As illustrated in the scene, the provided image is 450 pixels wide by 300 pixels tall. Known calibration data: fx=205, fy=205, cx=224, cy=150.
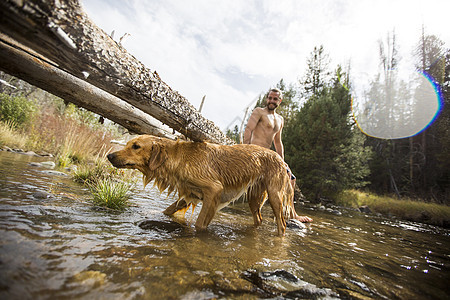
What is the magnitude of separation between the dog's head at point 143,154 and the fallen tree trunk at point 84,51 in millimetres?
449

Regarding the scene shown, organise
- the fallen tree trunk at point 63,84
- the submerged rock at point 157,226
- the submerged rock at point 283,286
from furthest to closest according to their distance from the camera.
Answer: the submerged rock at point 157,226 < the fallen tree trunk at point 63,84 < the submerged rock at point 283,286

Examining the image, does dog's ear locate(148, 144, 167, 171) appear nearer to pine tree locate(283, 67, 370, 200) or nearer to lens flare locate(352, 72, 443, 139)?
pine tree locate(283, 67, 370, 200)

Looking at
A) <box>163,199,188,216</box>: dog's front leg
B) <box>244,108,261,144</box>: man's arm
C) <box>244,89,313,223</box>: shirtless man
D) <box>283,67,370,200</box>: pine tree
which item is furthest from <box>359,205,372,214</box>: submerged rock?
<box>163,199,188,216</box>: dog's front leg

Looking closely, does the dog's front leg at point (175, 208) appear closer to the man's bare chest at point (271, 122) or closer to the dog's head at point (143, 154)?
the dog's head at point (143, 154)

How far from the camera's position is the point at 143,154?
129 inches

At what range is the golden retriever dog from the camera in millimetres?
3193

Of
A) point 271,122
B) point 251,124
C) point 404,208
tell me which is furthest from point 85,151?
point 404,208

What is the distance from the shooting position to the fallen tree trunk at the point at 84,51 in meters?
1.67

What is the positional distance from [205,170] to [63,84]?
2251 millimetres

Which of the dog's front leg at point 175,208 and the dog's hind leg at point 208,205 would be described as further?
the dog's front leg at point 175,208

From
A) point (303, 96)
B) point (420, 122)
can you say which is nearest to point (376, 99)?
point (420, 122)

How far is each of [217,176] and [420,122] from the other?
2839 centimetres

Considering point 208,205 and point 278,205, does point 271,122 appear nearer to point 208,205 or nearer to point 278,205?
point 278,205

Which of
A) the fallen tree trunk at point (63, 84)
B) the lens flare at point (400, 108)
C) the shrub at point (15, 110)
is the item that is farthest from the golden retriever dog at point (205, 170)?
the lens flare at point (400, 108)
